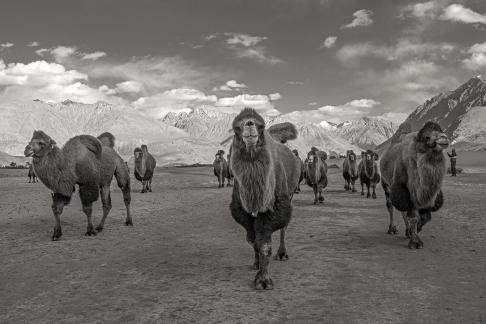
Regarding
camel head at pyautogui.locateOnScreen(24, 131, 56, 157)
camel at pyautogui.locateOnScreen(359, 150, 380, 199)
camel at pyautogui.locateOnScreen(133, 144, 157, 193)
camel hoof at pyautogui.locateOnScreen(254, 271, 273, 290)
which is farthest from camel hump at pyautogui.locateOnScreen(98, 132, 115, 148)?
camel at pyautogui.locateOnScreen(359, 150, 380, 199)

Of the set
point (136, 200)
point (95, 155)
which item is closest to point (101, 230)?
point (95, 155)

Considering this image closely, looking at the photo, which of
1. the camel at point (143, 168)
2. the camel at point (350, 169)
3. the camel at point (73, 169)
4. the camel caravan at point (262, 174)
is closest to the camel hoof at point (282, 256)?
the camel caravan at point (262, 174)

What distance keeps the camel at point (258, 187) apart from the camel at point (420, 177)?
3.14m

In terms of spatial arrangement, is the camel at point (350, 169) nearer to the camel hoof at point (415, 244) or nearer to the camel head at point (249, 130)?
the camel hoof at point (415, 244)

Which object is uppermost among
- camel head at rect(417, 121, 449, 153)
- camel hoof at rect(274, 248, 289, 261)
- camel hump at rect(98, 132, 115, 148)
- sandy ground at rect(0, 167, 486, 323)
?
camel hump at rect(98, 132, 115, 148)

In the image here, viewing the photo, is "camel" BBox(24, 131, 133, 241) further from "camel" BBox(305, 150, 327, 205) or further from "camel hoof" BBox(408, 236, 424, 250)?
"camel" BBox(305, 150, 327, 205)

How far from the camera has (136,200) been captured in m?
18.4

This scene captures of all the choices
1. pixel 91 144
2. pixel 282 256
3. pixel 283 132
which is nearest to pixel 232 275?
pixel 282 256

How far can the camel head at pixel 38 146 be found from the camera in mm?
9414

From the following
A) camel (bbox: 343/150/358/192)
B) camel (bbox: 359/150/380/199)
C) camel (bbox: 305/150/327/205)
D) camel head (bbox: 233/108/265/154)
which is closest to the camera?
camel head (bbox: 233/108/265/154)

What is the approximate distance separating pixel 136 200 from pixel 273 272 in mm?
12560

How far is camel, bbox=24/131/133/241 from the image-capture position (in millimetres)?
9531

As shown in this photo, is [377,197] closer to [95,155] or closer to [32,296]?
[95,155]

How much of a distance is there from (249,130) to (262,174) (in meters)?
0.62
